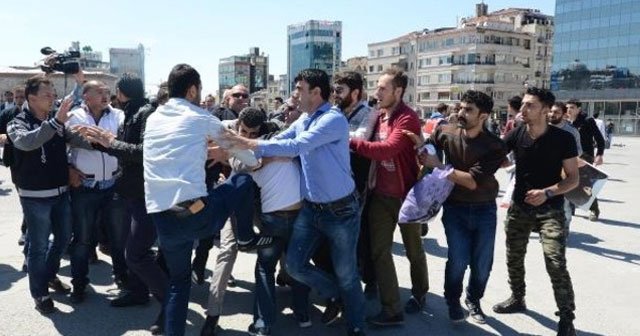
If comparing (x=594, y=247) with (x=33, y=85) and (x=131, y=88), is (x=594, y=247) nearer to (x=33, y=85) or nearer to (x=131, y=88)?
(x=131, y=88)

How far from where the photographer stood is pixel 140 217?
407cm

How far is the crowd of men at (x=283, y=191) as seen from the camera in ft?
11.6

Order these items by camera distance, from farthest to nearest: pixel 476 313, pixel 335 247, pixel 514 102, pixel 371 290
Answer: pixel 514 102 → pixel 371 290 → pixel 476 313 → pixel 335 247

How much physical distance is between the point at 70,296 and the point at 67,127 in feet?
5.18

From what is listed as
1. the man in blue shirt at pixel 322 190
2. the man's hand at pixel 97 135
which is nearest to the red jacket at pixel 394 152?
the man in blue shirt at pixel 322 190

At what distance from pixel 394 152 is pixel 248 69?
148m

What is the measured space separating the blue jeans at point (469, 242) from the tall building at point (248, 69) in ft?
456

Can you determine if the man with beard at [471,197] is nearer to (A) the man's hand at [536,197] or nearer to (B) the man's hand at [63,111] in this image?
(A) the man's hand at [536,197]

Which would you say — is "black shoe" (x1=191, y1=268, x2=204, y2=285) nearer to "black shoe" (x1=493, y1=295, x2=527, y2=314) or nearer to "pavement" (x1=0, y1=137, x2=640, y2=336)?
"pavement" (x1=0, y1=137, x2=640, y2=336)

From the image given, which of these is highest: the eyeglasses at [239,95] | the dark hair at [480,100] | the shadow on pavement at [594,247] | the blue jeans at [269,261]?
the eyeglasses at [239,95]

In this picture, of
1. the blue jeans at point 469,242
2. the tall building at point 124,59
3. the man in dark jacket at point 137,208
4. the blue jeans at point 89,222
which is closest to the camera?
the man in dark jacket at point 137,208

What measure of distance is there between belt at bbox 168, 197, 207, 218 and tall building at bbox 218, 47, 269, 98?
458 feet

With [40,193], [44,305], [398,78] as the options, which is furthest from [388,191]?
[44,305]

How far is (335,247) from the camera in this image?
12.5 feet
